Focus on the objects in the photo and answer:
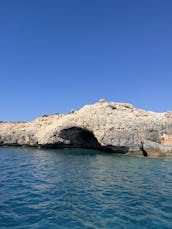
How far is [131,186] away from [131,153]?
2078 cm

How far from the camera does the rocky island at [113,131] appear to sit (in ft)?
133

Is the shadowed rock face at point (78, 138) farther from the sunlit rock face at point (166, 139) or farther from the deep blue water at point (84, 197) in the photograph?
the deep blue water at point (84, 197)

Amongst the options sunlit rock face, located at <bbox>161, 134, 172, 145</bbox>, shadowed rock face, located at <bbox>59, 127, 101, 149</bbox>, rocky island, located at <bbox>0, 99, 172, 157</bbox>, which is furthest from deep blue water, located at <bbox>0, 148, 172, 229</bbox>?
shadowed rock face, located at <bbox>59, 127, 101, 149</bbox>

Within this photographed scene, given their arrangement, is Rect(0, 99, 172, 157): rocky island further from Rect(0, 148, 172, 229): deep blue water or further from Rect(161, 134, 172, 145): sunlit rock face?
Rect(0, 148, 172, 229): deep blue water

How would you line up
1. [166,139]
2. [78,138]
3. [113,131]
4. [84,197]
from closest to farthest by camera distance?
[84,197] → [113,131] → [166,139] → [78,138]

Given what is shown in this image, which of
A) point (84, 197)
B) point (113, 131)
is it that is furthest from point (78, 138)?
point (84, 197)

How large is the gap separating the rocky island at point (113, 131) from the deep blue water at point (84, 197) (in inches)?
492

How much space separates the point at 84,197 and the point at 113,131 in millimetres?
24147

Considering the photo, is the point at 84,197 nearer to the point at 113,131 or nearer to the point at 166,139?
the point at 113,131

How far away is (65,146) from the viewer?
155 ft

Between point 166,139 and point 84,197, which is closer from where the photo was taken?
point 84,197

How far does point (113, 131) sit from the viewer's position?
40969 mm

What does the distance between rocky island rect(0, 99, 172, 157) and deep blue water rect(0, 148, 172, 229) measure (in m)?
12.5

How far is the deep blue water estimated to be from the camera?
1337cm
